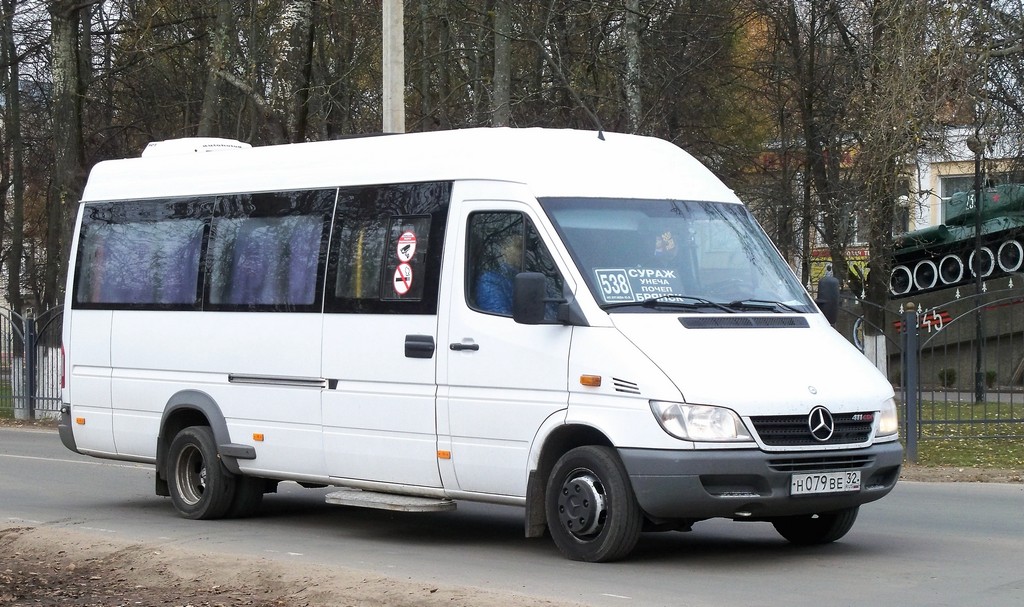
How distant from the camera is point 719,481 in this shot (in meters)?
8.52

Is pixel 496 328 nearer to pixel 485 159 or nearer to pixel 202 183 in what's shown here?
pixel 485 159

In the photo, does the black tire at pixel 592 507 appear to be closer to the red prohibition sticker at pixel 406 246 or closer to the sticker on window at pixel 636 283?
the sticker on window at pixel 636 283

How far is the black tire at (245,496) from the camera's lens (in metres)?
11.8

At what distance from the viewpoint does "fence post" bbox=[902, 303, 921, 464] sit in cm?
1636

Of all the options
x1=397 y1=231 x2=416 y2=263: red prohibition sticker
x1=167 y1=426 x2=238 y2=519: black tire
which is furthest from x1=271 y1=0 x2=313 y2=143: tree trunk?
x1=397 y1=231 x2=416 y2=263: red prohibition sticker

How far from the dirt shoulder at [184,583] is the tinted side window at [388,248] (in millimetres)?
2019

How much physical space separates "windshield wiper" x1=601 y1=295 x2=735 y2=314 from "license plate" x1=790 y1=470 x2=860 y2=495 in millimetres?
1154

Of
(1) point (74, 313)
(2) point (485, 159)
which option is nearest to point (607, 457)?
(2) point (485, 159)

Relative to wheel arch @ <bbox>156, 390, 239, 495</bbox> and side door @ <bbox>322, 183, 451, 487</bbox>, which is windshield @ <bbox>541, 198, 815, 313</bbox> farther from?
wheel arch @ <bbox>156, 390, 239, 495</bbox>

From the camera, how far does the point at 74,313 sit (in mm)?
13016

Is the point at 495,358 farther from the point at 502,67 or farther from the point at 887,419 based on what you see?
the point at 502,67

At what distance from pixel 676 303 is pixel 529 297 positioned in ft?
3.02

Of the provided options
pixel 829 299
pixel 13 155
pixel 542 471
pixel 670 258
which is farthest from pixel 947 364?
pixel 13 155

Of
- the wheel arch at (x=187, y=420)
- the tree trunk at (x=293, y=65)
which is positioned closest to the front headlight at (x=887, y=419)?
the wheel arch at (x=187, y=420)
